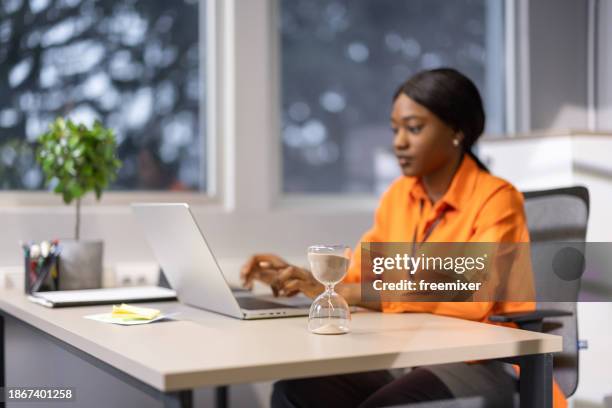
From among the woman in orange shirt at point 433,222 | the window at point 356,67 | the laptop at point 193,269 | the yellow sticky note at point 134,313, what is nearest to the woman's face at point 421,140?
the woman in orange shirt at point 433,222

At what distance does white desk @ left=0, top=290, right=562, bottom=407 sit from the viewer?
1.16m

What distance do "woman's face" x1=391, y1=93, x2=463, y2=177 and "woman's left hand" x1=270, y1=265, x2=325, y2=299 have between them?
50cm

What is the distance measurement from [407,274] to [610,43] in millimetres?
2201

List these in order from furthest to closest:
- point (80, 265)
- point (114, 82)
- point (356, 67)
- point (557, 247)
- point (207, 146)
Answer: point (356, 67) → point (207, 146) → point (114, 82) → point (80, 265) → point (557, 247)

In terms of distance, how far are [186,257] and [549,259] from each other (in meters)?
1.05

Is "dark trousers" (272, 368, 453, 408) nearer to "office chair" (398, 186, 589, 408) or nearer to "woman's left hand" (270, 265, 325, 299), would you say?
"woman's left hand" (270, 265, 325, 299)

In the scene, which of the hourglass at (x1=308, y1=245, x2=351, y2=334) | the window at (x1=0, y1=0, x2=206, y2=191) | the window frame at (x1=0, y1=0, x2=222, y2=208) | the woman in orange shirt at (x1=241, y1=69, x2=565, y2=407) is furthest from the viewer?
the window frame at (x1=0, y1=0, x2=222, y2=208)

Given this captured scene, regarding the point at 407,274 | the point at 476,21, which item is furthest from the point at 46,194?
the point at 476,21

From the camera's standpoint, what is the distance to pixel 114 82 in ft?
10.0

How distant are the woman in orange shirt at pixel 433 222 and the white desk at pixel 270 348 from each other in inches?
4.6

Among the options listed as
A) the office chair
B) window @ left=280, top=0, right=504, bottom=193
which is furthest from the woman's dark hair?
window @ left=280, top=0, right=504, bottom=193

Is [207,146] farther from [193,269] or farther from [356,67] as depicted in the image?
[193,269]

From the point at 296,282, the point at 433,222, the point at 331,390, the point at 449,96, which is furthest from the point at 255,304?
the point at 449,96

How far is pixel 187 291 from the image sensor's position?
76.7 inches
